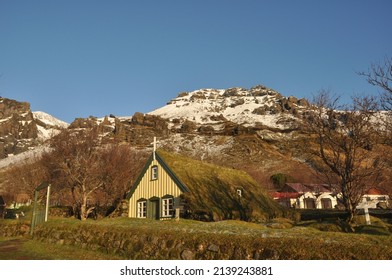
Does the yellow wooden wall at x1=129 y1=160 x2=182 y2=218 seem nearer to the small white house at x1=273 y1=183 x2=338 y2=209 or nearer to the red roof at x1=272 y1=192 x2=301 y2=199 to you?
the small white house at x1=273 y1=183 x2=338 y2=209

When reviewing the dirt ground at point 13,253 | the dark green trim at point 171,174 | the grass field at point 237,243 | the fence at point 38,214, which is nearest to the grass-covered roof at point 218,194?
the dark green trim at point 171,174

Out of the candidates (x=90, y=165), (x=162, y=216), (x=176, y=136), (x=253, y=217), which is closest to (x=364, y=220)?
(x=253, y=217)

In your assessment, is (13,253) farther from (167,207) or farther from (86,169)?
(86,169)

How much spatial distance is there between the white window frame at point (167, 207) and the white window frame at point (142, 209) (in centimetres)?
270

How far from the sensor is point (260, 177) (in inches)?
2894

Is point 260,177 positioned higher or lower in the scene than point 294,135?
lower

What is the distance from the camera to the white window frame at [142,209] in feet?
88.2

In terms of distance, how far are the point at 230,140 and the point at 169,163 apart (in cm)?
10683

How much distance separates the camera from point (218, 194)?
2530 cm

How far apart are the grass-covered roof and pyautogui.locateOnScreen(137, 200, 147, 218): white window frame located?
4.42 metres

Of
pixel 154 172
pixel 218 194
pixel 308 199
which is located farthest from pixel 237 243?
pixel 308 199

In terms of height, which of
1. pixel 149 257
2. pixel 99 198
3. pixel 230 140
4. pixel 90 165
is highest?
pixel 230 140

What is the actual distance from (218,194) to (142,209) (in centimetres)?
679

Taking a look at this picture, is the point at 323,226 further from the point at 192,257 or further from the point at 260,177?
the point at 260,177
